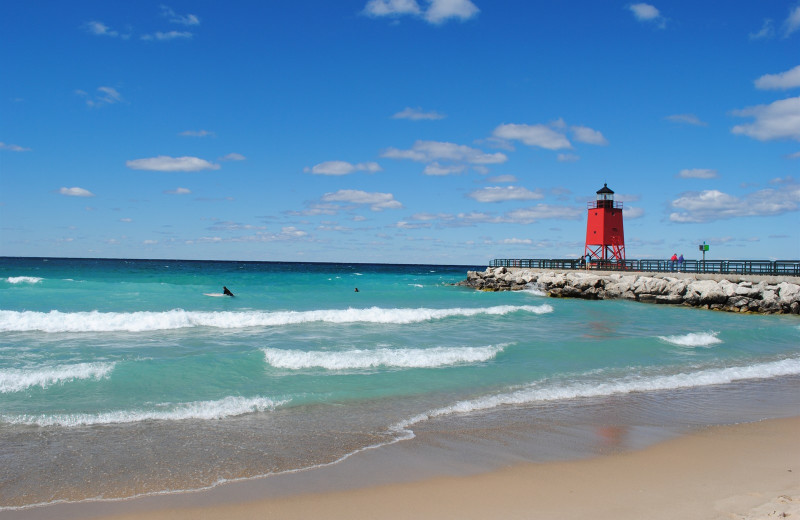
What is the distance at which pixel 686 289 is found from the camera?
3014 centimetres

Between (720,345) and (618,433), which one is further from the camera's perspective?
(720,345)

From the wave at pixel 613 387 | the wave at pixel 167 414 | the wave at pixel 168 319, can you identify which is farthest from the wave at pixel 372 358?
the wave at pixel 168 319

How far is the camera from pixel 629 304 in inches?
1161

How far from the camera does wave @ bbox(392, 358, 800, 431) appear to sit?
27.1ft

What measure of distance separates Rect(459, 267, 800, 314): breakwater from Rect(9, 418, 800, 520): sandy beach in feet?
79.7

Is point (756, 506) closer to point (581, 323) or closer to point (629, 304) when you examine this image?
point (581, 323)

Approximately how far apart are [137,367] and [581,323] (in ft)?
51.5

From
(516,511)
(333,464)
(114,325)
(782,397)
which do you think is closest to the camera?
(516,511)

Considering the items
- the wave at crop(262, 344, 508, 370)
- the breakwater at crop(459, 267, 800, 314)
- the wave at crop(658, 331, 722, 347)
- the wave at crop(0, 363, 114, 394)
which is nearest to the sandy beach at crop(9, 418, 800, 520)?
the wave at crop(0, 363, 114, 394)

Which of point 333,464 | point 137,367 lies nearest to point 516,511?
point 333,464

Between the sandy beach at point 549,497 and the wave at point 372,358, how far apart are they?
223 inches

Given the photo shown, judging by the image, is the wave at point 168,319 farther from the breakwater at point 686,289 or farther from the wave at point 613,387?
the breakwater at point 686,289

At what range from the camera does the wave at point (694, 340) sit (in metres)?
15.2

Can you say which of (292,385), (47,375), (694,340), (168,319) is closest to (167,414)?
(292,385)
